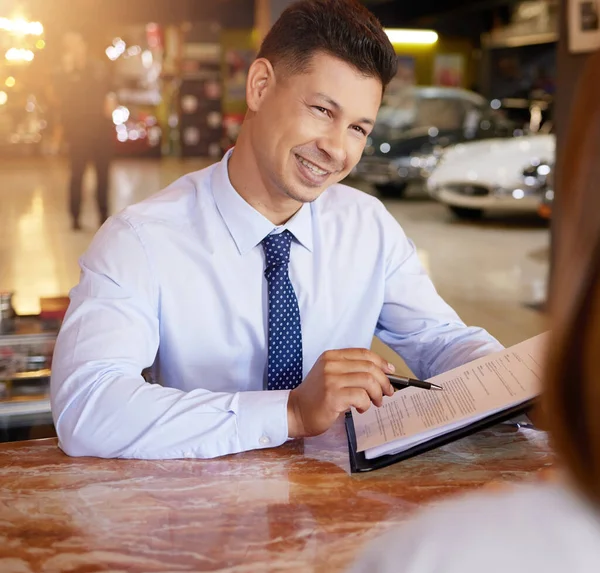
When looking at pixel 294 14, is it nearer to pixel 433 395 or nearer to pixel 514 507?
pixel 433 395

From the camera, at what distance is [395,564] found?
14.7 inches

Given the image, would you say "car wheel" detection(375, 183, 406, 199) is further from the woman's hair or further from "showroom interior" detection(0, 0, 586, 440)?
the woman's hair

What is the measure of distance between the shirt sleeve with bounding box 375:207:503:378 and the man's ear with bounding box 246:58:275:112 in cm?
38

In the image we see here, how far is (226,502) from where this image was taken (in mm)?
980

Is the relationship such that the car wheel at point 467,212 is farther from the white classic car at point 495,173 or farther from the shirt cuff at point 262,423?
the shirt cuff at point 262,423

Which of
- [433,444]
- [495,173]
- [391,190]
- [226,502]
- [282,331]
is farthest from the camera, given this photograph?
[391,190]

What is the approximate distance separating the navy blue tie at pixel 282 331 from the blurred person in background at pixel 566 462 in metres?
1.15

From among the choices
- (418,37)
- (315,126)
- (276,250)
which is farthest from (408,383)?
(418,37)

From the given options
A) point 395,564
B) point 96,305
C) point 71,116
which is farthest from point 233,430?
point 71,116

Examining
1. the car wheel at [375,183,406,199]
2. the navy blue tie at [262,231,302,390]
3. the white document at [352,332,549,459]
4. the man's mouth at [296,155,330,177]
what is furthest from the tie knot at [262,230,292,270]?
the car wheel at [375,183,406,199]

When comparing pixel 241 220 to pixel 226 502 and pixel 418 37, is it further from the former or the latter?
pixel 418 37

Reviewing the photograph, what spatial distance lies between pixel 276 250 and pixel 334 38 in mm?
430

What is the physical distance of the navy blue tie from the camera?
5.03 feet

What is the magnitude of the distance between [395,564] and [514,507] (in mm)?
62
